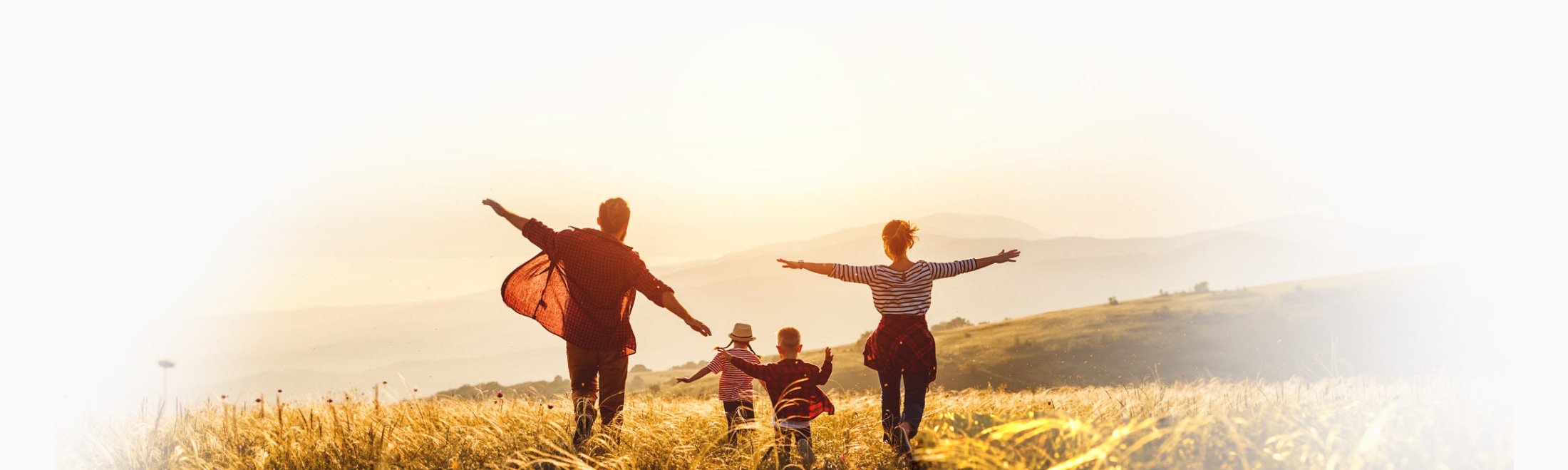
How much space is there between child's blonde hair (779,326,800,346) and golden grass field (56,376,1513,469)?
2.68ft

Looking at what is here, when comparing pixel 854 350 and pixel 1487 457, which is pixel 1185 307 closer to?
pixel 854 350

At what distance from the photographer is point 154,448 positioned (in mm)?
8727

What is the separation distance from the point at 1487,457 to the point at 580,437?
6199 millimetres

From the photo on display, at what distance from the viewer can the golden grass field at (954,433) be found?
5.46 meters

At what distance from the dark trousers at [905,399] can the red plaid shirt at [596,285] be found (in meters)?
1.98

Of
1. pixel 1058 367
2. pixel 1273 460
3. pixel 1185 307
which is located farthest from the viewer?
pixel 1185 307

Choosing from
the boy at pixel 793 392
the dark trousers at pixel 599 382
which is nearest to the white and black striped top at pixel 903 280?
the boy at pixel 793 392

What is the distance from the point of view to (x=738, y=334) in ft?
25.7

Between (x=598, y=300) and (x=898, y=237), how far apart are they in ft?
8.39

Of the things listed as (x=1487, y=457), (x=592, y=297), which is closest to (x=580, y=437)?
(x=592, y=297)

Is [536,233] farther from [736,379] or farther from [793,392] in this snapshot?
[793,392]

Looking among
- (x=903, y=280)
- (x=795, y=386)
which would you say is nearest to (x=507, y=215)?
(x=795, y=386)

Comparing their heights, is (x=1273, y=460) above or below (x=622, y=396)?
below

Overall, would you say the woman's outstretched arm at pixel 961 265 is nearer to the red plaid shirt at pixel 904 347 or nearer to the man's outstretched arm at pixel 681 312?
the red plaid shirt at pixel 904 347
